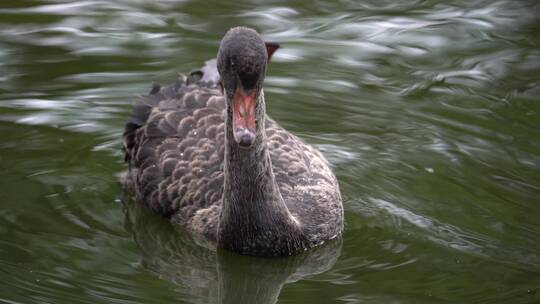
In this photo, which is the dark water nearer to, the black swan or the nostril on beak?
the black swan

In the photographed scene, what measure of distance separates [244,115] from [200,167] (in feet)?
4.38

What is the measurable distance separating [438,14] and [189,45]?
2850 millimetres

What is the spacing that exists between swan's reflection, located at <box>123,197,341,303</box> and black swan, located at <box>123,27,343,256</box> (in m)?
0.08

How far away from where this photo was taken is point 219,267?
23.6 feet

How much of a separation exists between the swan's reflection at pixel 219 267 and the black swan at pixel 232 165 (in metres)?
0.08

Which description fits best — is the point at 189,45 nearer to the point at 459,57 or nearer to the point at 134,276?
the point at 459,57

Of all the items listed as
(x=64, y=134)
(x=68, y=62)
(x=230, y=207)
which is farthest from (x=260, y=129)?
(x=68, y=62)

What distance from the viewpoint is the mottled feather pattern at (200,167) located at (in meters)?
7.51

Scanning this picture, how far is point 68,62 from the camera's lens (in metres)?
10.6

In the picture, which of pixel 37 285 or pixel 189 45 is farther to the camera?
pixel 189 45

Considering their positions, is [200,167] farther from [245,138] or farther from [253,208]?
[245,138]

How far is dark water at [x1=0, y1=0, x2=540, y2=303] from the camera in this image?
6.92 metres

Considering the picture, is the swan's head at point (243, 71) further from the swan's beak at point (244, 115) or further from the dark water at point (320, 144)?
the dark water at point (320, 144)

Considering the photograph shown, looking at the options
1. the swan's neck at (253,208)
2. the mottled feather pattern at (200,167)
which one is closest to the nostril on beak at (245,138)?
the swan's neck at (253,208)
